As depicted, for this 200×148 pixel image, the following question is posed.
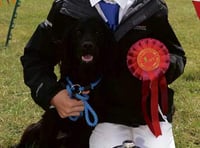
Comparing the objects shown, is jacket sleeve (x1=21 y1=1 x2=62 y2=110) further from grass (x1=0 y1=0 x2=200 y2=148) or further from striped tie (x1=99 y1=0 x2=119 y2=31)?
grass (x1=0 y1=0 x2=200 y2=148)

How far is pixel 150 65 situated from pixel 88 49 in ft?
1.08

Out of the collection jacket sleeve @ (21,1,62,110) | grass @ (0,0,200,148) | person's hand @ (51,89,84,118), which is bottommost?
grass @ (0,0,200,148)

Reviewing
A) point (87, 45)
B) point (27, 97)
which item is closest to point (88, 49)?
point (87, 45)

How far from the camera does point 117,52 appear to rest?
7.70 ft

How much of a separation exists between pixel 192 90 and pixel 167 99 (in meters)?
1.91

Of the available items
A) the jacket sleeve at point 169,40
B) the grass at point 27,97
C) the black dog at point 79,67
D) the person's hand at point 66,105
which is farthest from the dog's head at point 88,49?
the grass at point 27,97

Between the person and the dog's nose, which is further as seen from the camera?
the person

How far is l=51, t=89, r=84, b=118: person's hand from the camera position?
2.34 metres

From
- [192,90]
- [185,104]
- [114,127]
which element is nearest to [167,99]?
[114,127]

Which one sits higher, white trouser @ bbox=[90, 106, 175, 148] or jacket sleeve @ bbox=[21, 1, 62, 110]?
jacket sleeve @ bbox=[21, 1, 62, 110]

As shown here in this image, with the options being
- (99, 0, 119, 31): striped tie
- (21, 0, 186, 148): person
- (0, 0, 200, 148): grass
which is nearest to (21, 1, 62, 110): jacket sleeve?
(21, 0, 186, 148): person

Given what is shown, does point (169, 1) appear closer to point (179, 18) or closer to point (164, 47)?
point (179, 18)

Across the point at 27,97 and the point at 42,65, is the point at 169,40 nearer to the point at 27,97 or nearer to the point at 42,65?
the point at 42,65

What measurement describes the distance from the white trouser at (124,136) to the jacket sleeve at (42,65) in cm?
33
